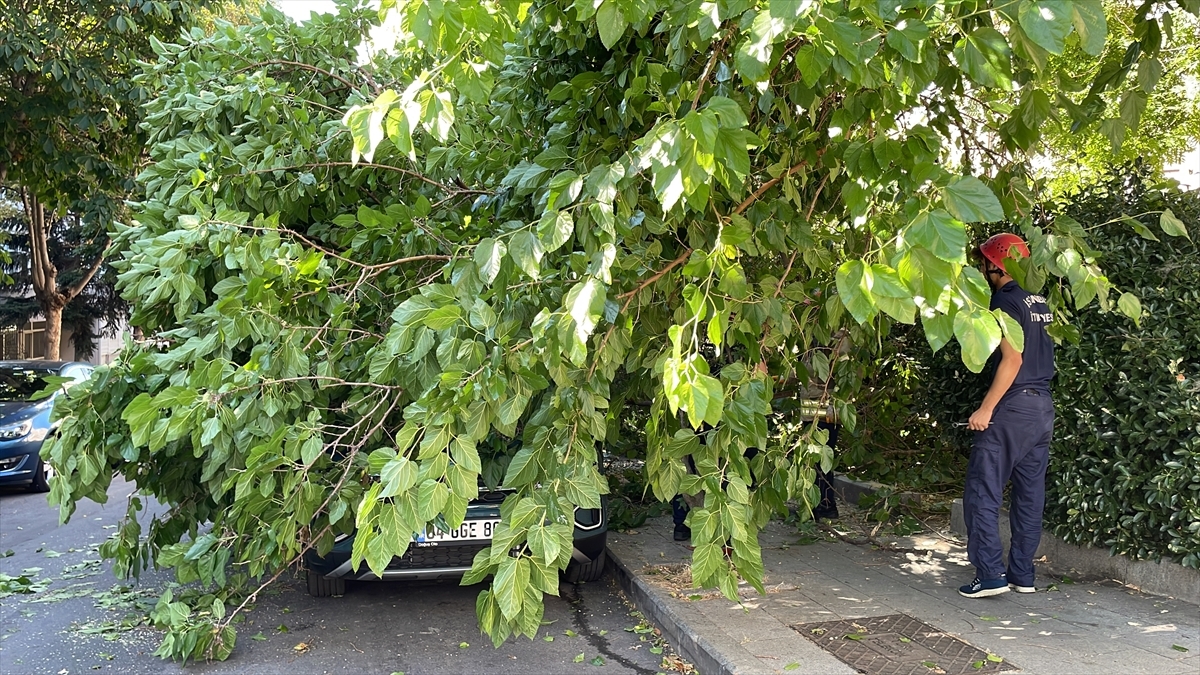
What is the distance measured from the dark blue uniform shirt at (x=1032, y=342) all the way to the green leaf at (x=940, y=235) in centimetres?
348

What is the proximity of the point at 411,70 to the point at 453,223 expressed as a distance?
1.02 metres

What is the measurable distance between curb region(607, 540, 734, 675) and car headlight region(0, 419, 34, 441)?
7670mm

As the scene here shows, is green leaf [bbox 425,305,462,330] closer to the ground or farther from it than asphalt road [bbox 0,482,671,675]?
farther from it

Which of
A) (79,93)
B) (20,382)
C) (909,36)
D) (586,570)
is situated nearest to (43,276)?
(20,382)

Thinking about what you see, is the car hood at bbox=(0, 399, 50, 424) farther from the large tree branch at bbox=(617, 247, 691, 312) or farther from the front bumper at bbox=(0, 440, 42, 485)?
the large tree branch at bbox=(617, 247, 691, 312)

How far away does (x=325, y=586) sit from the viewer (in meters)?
5.82

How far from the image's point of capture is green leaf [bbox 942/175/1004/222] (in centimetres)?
196

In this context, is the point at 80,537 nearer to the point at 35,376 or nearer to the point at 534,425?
the point at 35,376

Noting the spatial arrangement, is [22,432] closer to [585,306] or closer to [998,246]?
[998,246]

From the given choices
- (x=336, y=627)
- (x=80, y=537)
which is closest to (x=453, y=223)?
(x=336, y=627)

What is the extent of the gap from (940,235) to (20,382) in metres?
12.0

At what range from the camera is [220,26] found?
5.51 m

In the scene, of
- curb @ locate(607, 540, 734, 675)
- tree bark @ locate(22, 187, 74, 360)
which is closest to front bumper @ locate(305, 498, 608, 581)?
curb @ locate(607, 540, 734, 675)

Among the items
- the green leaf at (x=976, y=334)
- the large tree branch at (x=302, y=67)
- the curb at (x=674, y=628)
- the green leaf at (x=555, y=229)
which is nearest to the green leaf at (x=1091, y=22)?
the green leaf at (x=976, y=334)
